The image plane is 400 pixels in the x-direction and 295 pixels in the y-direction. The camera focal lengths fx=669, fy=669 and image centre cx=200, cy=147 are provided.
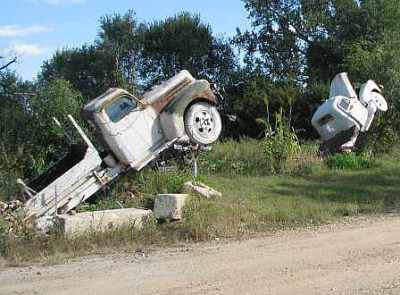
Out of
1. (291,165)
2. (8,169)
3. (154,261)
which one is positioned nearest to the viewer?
(154,261)

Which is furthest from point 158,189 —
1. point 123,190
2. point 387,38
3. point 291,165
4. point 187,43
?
point 187,43

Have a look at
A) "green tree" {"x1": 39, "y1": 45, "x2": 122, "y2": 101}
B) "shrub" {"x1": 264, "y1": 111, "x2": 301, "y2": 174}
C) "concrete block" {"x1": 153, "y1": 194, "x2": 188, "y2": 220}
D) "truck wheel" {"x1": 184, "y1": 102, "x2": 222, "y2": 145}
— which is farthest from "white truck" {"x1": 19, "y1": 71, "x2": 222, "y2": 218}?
"green tree" {"x1": 39, "y1": 45, "x2": 122, "y2": 101}

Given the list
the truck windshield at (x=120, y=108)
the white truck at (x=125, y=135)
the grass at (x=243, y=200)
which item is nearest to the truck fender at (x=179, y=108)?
the white truck at (x=125, y=135)

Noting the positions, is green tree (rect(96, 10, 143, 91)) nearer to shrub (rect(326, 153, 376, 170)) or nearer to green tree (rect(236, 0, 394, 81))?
green tree (rect(236, 0, 394, 81))

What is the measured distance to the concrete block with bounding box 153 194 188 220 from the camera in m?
10.9

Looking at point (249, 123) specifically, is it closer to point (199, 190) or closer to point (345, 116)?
point (345, 116)

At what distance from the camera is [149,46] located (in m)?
43.4

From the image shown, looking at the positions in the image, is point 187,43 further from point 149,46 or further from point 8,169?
point 8,169

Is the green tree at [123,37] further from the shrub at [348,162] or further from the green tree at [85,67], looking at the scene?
the shrub at [348,162]

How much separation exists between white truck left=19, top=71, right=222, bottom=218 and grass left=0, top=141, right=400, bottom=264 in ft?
1.67

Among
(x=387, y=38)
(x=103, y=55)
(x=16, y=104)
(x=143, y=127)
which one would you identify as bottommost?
(x=143, y=127)

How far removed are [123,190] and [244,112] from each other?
67.0ft

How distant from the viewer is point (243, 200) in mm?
12797

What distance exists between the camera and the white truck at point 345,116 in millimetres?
18672
